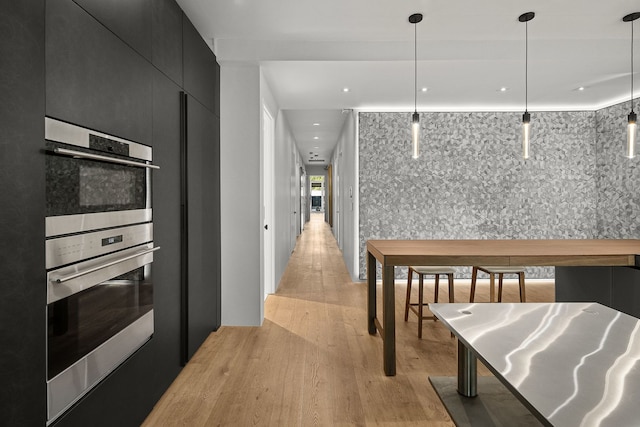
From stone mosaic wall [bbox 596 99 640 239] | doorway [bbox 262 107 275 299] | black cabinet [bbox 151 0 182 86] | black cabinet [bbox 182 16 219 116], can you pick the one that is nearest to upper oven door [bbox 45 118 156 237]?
black cabinet [bbox 151 0 182 86]

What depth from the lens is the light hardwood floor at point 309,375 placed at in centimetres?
233

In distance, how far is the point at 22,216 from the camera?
Answer: 1.31m

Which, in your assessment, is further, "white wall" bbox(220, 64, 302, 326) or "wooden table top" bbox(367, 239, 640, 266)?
"white wall" bbox(220, 64, 302, 326)

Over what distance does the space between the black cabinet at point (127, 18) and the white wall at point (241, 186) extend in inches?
61.2

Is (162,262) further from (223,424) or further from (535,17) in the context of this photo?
(535,17)

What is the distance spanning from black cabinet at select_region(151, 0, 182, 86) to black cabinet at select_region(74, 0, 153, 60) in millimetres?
92

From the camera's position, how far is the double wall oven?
149 cm

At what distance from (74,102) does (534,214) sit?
5.99m

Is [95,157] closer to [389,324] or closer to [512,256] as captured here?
[389,324]

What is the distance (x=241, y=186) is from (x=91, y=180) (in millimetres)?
2167

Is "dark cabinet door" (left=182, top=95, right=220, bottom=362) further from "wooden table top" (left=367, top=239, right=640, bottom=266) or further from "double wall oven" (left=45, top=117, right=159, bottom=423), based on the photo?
"wooden table top" (left=367, top=239, right=640, bottom=266)

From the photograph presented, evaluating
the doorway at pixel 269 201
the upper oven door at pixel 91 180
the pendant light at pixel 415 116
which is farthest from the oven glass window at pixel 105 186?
the doorway at pixel 269 201

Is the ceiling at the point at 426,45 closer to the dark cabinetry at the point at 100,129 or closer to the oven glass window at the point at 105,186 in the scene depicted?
the dark cabinetry at the point at 100,129

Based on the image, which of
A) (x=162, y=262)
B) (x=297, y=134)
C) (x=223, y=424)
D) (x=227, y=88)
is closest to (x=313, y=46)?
(x=227, y=88)
